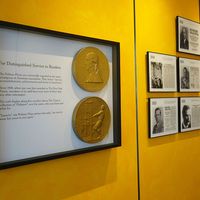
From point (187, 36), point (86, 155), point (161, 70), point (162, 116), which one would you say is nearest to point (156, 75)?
point (161, 70)

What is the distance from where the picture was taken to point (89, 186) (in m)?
1.46

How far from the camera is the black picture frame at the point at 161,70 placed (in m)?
1.81

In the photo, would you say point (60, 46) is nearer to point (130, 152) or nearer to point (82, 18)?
point (82, 18)

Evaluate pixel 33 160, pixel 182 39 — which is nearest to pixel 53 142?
pixel 33 160

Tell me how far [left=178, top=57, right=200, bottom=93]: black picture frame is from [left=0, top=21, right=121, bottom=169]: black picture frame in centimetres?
70

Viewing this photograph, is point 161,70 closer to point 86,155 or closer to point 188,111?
point 188,111

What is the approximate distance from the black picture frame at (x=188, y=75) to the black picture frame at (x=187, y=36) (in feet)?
0.26

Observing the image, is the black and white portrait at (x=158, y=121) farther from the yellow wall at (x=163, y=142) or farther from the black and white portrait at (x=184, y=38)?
the black and white portrait at (x=184, y=38)

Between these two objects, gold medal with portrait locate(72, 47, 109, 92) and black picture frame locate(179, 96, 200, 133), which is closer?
gold medal with portrait locate(72, 47, 109, 92)

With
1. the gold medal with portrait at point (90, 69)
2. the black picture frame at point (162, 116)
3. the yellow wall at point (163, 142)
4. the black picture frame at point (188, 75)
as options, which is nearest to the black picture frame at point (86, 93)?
the gold medal with portrait at point (90, 69)

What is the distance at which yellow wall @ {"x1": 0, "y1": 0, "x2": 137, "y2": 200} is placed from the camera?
1218 mm

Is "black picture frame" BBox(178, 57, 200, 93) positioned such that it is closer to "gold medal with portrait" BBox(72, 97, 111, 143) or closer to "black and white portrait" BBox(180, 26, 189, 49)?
"black and white portrait" BBox(180, 26, 189, 49)

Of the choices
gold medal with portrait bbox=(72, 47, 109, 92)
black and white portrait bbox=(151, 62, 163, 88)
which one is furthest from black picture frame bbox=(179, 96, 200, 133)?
gold medal with portrait bbox=(72, 47, 109, 92)

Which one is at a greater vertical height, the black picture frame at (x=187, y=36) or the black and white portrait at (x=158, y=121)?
the black picture frame at (x=187, y=36)
